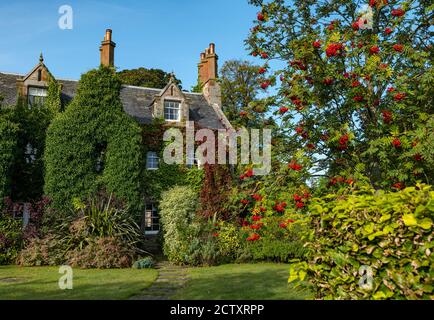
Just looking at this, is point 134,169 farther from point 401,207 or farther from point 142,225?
point 401,207

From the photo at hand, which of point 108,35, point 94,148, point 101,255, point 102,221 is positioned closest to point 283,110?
point 101,255

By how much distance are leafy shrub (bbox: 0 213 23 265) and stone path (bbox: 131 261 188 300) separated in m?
6.11

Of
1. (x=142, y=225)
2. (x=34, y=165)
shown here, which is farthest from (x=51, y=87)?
(x=142, y=225)

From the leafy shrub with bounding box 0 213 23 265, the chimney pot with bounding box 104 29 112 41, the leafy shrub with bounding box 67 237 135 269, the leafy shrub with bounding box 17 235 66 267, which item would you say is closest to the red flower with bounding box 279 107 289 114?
the leafy shrub with bounding box 67 237 135 269

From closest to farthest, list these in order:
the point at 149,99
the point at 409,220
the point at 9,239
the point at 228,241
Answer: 1. the point at 409,220
2. the point at 9,239
3. the point at 228,241
4. the point at 149,99

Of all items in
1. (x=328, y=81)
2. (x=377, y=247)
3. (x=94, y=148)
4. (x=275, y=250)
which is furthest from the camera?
(x=94, y=148)

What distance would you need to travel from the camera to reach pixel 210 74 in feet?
99.0

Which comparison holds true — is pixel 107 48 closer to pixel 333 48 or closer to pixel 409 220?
pixel 333 48

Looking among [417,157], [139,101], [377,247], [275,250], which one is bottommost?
[275,250]

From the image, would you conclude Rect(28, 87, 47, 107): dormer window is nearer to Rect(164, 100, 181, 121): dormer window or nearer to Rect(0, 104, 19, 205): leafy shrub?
Rect(0, 104, 19, 205): leafy shrub

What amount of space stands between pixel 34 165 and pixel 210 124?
10.6m

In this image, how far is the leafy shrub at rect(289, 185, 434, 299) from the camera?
12.5 ft

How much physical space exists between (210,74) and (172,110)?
706cm

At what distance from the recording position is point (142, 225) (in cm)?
2145
